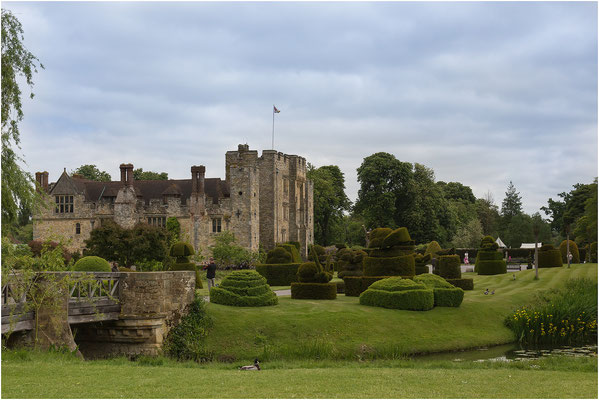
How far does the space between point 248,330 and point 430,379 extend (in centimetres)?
1048

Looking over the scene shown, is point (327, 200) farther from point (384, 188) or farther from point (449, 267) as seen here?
point (449, 267)

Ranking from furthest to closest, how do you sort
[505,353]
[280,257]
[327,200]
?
[327,200]
[280,257]
[505,353]

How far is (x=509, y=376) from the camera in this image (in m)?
15.0

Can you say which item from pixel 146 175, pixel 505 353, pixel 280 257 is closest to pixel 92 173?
pixel 146 175

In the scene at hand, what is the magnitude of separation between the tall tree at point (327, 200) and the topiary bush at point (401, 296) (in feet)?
167

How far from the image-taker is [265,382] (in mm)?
13641

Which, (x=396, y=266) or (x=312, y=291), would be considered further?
(x=396, y=266)

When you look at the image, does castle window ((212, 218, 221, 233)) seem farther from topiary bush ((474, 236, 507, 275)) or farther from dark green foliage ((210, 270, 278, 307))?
dark green foliage ((210, 270, 278, 307))

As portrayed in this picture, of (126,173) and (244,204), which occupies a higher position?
(126,173)

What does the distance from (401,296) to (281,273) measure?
13.0m

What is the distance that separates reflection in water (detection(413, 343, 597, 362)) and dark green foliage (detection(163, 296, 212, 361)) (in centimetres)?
744

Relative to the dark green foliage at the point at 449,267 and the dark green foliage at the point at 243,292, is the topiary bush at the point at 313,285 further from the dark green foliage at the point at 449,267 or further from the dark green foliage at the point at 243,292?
the dark green foliage at the point at 449,267

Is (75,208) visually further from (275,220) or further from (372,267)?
(372,267)

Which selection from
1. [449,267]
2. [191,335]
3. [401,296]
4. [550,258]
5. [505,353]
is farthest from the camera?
[550,258]
